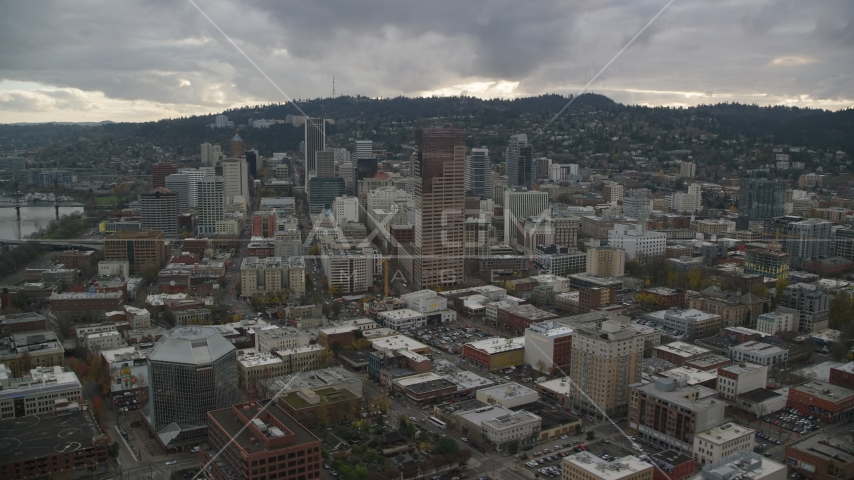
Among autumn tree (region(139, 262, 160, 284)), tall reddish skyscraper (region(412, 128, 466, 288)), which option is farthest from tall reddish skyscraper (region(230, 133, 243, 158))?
tall reddish skyscraper (region(412, 128, 466, 288))

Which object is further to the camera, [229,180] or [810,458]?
[229,180]

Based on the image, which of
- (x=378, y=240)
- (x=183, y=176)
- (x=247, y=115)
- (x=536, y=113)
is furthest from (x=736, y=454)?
(x=247, y=115)

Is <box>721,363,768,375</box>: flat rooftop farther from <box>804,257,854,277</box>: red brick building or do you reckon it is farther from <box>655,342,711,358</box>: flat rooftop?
<box>804,257,854,277</box>: red brick building

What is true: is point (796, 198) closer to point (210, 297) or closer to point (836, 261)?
point (836, 261)

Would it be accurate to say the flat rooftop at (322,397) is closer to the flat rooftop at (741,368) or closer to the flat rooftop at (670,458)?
the flat rooftop at (670,458)

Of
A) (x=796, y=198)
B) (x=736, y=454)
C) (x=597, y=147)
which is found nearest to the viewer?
(x=736, y=454)

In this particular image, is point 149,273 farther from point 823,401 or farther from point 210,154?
point 210,154

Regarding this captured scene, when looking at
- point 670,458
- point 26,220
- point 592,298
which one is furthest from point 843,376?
point 26,220
